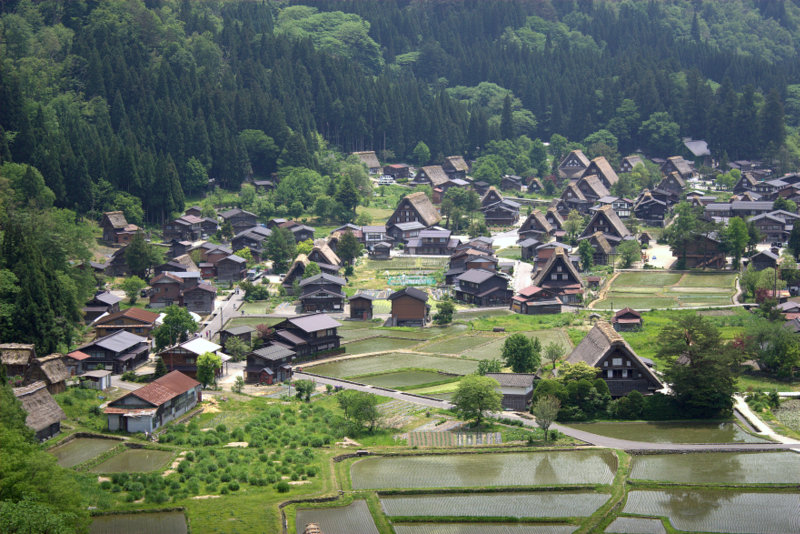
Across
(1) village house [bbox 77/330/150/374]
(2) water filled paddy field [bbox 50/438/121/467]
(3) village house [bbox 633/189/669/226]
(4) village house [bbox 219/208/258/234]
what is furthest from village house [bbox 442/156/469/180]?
(2) water filled paddy field [bbox 50/438/121/467]

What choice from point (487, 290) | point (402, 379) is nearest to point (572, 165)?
point (487, 290)

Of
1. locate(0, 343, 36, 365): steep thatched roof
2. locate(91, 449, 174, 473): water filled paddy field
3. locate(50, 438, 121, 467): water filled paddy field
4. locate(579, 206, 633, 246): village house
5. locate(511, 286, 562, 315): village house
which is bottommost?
locate(91, 449, 174, 473): water filled paddy field

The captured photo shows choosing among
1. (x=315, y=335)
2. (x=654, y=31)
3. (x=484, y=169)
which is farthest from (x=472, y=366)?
(x=654, y=31)

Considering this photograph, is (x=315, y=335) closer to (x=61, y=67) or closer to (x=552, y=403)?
(x=552, y=403)

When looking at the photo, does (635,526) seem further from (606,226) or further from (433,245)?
(606,226)

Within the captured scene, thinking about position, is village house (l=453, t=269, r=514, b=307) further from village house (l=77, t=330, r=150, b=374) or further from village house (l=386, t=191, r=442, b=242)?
village house (l=77, t=330, r=150, b=374)
